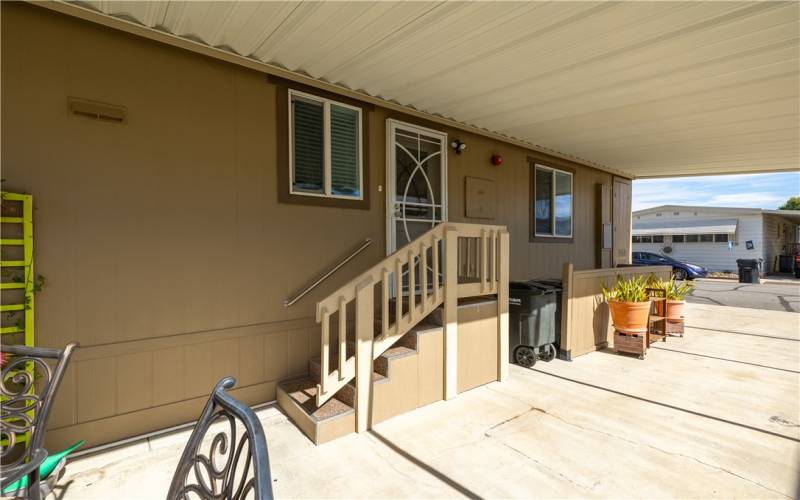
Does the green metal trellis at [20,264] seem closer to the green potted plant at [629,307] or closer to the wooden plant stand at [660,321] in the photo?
the green potted plant at [629,307]

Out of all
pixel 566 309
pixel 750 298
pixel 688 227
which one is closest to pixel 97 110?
pixel 566 309

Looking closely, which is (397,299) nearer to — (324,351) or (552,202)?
(324,351)

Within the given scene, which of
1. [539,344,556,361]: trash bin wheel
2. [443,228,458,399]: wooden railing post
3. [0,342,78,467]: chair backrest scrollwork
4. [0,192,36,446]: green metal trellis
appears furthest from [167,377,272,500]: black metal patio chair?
[539,344,556,361]: trash bin wheel

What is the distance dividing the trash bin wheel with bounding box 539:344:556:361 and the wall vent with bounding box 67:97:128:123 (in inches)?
173

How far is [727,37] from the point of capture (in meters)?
2.62

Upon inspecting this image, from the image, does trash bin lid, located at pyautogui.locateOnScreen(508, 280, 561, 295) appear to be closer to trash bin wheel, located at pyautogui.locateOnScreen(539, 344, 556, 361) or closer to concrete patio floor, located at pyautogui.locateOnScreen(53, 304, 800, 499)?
trash bin wheel, located at pyautogui.locateOnScreen(539, 344, 556, 361)

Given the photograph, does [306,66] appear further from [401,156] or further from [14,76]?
[14,76]

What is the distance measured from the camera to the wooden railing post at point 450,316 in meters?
3.27

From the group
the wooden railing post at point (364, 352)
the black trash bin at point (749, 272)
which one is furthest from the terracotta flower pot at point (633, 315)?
the black trash bin at point (749, 272)

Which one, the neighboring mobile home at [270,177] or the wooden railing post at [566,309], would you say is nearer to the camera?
the neighboring mobile home at [270,177]

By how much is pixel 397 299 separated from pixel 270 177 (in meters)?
1.53

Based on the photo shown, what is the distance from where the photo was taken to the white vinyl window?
343 centimetres

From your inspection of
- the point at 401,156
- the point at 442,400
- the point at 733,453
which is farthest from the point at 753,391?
the point at 401,156

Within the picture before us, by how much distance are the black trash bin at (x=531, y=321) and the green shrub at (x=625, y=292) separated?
87cm
